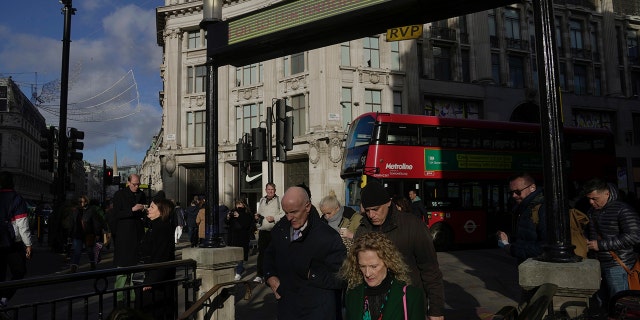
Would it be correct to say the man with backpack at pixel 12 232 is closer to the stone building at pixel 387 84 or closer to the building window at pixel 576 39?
the stone building at pixel 387 84

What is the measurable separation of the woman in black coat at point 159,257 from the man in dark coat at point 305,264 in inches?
68.3

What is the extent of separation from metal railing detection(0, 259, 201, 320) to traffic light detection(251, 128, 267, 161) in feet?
10.9

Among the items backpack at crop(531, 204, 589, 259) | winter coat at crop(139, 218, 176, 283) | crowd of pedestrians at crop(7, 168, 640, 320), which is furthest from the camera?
winter coat at crop(139, 218, 176, 283)

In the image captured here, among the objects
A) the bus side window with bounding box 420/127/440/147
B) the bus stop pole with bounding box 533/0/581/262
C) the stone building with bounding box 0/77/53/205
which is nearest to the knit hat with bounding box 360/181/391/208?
the bus stop pole with bounding box 533/0/581/262

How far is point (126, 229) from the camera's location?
6.82 metres

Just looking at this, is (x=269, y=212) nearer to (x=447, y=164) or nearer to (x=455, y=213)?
(x=447, y=164)

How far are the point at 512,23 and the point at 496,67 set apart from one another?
3.70 metres

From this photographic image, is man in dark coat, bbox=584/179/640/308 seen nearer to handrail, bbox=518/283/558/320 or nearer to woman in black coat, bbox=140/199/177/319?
handrail, bbox=518/283/558/320

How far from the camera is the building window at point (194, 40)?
3491cm

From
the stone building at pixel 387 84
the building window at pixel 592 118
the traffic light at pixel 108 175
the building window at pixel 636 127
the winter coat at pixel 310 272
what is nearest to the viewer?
the winter coat at pixel 310 272

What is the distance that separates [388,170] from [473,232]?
4.06m

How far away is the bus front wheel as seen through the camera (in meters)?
15.9

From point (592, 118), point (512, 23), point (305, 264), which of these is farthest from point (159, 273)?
point (592, 118)

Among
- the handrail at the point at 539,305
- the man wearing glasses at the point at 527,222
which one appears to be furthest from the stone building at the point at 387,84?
the handrail at the point at 539,305
